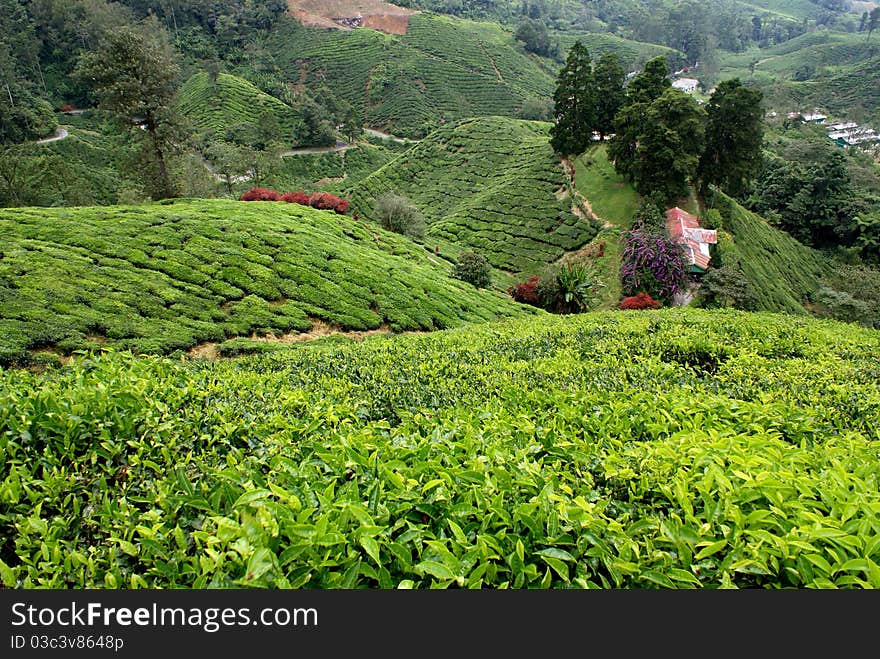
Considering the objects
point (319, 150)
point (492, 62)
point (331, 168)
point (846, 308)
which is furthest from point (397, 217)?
point (492, 62)

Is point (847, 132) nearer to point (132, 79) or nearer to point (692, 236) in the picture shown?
point (692, 236)

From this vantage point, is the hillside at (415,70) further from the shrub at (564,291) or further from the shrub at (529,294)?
the shrub at (564,291)

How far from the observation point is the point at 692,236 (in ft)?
84.1

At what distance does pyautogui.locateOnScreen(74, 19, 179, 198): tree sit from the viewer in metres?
20.0

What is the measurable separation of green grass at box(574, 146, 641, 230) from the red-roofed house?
2.70 metres

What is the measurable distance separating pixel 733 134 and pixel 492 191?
16.3 m

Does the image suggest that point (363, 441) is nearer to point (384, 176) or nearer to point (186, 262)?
point (186, 262)

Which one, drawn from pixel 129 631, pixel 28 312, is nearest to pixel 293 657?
pixel 129 631

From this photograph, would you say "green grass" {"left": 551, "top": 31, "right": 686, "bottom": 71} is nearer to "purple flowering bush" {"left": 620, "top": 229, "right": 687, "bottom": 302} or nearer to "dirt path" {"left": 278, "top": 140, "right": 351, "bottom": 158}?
"dirt path" {"left": 278, "top": 140, "right": 351, "bottom": 158}

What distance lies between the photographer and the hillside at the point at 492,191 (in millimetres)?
31328

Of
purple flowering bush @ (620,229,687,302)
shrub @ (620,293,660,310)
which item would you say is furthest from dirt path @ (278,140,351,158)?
shrub @ (620,293,660,310)

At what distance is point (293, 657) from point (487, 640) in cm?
72

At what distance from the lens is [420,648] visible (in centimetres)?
177

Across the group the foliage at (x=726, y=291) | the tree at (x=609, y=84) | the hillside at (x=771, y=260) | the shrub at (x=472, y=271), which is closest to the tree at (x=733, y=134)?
the hillside at (x=771, y=260)
